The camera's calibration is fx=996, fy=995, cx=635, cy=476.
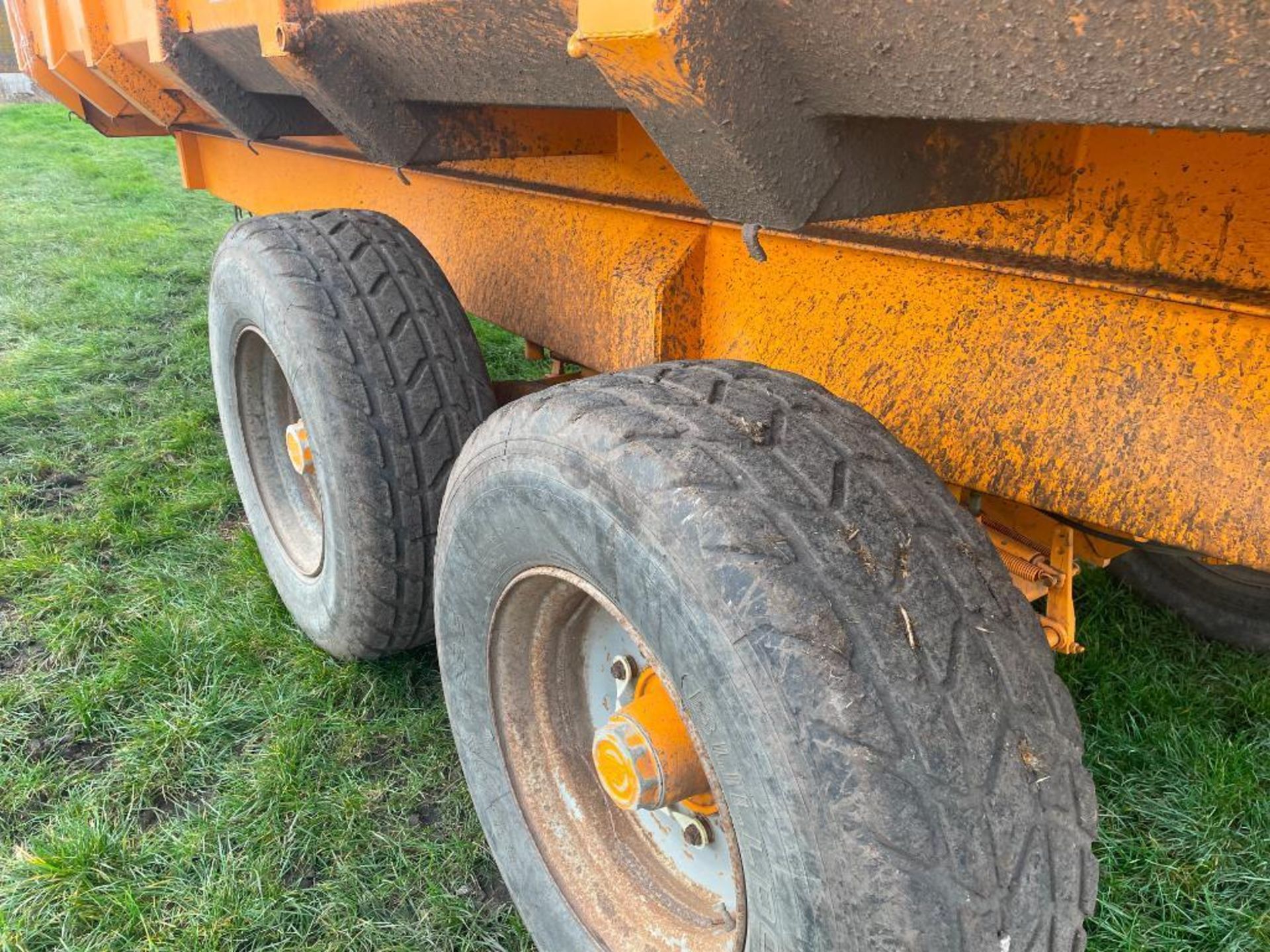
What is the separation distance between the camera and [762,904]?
1.22m

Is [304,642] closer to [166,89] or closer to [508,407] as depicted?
[508,407]

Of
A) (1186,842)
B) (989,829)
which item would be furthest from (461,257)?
(1186,842)

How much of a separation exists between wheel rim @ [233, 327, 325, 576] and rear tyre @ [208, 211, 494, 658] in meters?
0.37

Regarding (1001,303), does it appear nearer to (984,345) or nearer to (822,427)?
(984,345)

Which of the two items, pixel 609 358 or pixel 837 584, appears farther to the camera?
pixel 609 358

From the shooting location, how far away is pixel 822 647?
1.09m

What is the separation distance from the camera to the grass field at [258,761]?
1.98 metres

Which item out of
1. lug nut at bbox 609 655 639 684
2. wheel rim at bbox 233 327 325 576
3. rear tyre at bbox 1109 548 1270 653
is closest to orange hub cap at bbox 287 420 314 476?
wheel rim at bbox 233 327 325 576

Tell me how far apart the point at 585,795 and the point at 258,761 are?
98cm

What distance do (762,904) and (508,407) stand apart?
0.79 meters

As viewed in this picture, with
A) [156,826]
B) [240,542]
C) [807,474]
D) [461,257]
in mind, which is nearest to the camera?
[807,474]

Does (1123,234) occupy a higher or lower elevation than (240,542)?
higher

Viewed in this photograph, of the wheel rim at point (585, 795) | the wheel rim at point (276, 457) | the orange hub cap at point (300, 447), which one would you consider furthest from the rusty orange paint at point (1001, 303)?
the wheel rim at point (276, 457)

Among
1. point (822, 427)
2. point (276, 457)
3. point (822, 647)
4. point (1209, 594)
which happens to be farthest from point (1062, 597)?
point (276, 457)
